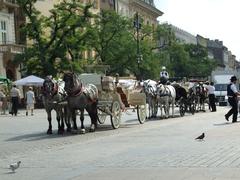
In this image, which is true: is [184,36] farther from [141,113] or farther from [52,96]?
[52,96]

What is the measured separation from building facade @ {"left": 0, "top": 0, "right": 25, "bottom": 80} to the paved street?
38622 millimetres

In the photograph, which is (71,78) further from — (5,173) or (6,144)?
(5,173)

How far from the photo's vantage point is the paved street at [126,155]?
10.9 meters

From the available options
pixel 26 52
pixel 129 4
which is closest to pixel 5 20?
pixel 26 52

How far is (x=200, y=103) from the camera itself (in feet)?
116

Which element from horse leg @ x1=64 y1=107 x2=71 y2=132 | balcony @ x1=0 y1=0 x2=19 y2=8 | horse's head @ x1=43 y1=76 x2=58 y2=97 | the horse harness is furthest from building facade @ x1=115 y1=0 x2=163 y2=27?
horse's head @ x1=43 y1=76 x2=58 y2=97

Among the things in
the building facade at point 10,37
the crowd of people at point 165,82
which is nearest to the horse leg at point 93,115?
the crowd of people at point 165,82

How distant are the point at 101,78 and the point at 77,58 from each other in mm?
36376

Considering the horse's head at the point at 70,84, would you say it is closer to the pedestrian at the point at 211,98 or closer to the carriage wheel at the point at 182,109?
the carriage wheel at the point at 182,109

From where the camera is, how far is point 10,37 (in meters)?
61.9

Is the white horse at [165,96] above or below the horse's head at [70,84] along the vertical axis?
below

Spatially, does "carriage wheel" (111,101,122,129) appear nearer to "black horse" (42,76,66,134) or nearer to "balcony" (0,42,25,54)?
"black horse" (42,76,66,134)

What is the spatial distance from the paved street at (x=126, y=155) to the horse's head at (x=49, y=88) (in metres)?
1.48

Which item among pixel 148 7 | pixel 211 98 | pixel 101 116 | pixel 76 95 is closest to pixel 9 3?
pixel 211 98
